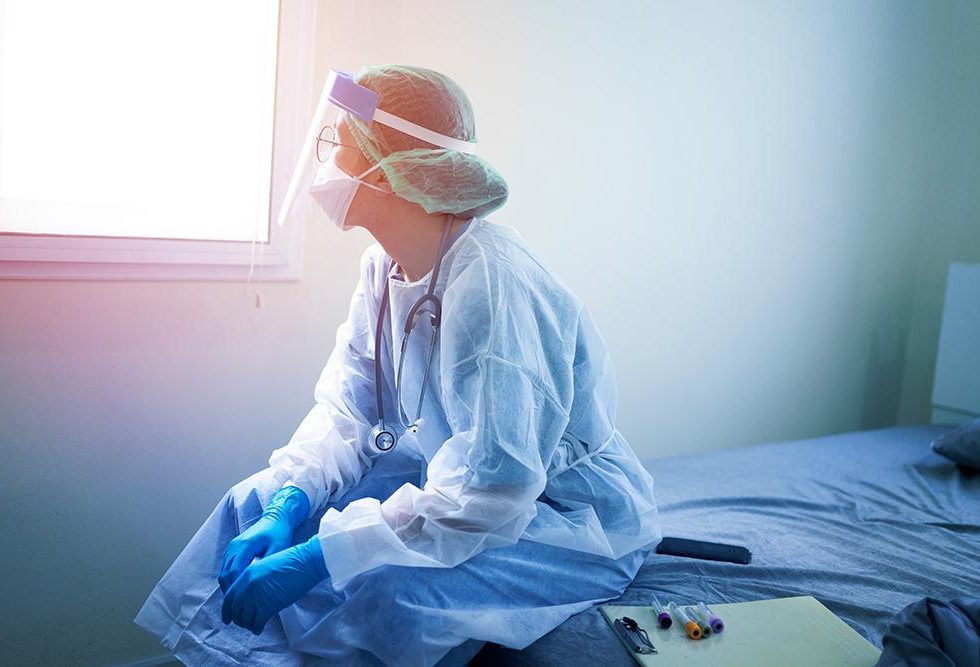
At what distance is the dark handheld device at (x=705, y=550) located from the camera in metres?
1.58

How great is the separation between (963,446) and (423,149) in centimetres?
156

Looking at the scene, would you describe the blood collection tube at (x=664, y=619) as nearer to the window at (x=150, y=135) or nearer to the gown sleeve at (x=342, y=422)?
the gown sleeve at (x=342, y=422)

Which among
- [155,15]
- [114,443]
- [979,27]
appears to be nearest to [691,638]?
[114,443]

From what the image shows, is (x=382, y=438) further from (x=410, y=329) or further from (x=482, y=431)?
(x=482, y=431)

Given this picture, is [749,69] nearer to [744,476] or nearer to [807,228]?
[807,228]

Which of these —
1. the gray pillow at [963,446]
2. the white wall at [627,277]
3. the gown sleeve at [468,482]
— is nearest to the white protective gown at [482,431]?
the gown sleeve at [468,482]

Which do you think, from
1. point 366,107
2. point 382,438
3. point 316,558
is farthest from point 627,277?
point 316,558

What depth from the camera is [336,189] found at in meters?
1.43

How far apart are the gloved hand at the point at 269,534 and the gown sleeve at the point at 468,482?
0.12 meters

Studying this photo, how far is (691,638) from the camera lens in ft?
4.25

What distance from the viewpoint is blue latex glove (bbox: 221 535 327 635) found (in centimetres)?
120

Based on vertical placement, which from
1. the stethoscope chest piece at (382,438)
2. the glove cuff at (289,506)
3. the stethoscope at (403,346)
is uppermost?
the stethoscope at (403,346)

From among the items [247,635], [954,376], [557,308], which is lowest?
[247,635]

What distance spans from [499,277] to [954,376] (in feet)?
6.29
